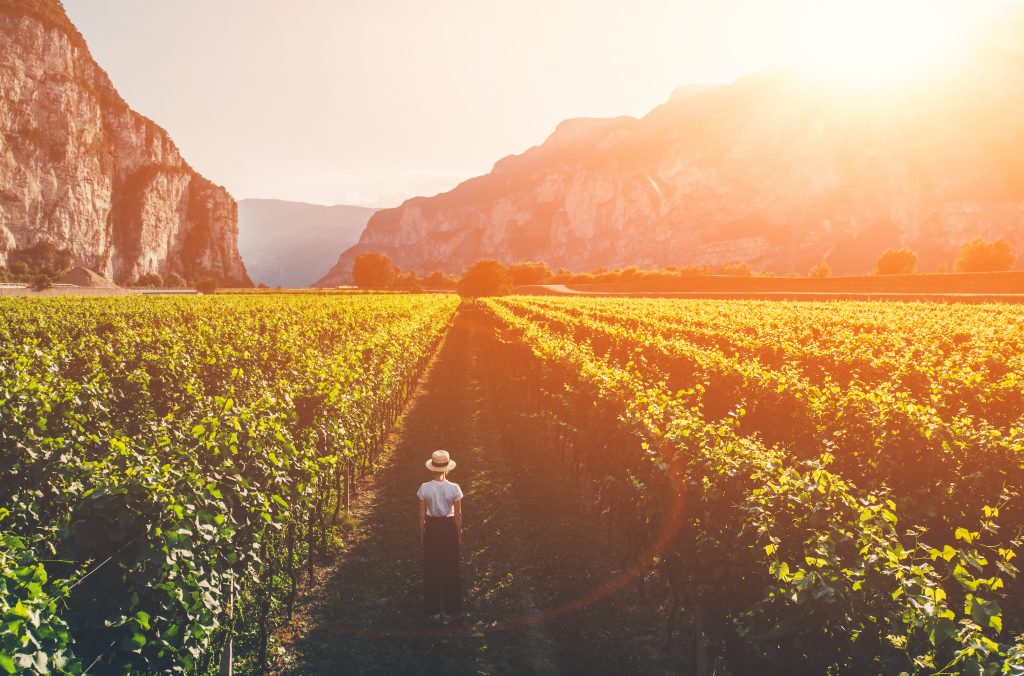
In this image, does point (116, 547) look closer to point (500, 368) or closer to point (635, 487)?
point (635, 487)

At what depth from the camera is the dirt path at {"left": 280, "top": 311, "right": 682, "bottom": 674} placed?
6.36 meters

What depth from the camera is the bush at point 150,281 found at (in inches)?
5825

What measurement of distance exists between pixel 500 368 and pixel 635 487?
19997 millimetres

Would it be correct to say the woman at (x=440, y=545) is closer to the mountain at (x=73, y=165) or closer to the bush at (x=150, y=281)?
the mountain at (x=73, y=165)

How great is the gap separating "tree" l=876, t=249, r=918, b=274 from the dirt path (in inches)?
5124

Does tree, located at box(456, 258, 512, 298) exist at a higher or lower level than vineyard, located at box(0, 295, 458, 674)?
higher

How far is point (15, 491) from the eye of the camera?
561 cm

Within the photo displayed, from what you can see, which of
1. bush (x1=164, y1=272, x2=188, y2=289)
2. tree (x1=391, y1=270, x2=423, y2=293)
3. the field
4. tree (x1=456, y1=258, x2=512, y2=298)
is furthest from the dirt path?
bush (x1=164, y1=272, x2=188, y2=289)

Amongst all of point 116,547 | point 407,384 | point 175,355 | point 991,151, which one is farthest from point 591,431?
point 991,151

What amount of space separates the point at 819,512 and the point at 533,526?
6.08m

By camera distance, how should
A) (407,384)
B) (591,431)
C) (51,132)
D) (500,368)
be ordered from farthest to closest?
(51,132), (500,368), (407,384), (591,431)

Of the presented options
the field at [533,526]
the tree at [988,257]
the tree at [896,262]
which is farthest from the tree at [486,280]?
the field at [533,526]

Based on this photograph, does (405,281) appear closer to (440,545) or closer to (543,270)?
(543,270)

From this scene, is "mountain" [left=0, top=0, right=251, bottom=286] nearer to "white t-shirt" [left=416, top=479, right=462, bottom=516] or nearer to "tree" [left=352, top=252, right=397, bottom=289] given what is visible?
"tree" [left=352, top=252, right=397, bottom=289]
